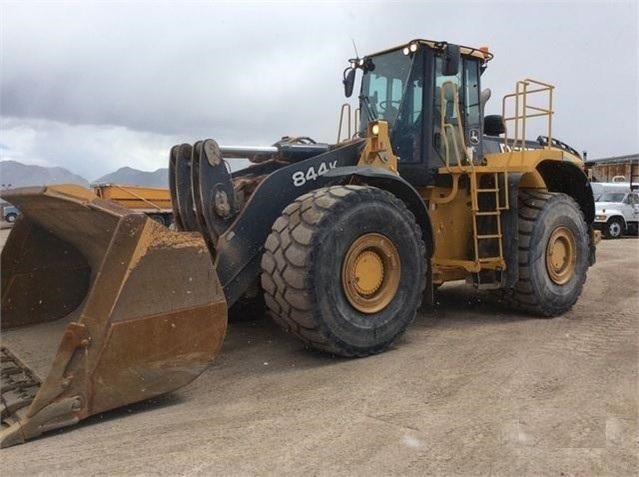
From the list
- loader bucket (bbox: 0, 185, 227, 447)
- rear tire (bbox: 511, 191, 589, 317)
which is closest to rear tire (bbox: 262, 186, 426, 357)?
loader bucket (bbox: 0, 185, 227, 447)

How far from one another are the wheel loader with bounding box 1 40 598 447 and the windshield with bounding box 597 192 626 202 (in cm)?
1387

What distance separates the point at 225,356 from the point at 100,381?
156cm

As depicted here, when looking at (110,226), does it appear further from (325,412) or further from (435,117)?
(435,117)

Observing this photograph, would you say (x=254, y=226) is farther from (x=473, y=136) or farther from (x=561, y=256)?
(x=561, y=256)

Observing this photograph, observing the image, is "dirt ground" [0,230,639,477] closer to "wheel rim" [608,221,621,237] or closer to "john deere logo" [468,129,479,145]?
"john deere logo" [468,129,479,145]

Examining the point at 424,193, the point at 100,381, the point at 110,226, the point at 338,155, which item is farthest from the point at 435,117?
the point at 100,381

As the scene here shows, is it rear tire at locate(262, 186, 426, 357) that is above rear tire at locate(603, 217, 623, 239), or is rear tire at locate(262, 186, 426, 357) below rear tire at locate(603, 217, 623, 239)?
above

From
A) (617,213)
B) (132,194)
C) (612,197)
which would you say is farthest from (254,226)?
(612,197)

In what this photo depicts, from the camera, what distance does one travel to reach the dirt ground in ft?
9.25

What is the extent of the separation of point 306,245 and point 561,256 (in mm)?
3679

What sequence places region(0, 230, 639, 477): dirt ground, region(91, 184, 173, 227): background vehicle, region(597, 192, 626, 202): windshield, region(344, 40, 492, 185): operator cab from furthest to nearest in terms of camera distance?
region(597, 192, 626, 202): windshield → region(91, 184, 173, 227): background vehicle → region(344, 40, 492, 185): operator cab → region(0, 230, 639, 477): dirt ground

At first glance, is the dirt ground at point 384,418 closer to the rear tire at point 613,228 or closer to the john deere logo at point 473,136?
the john deere logo at point 473,136

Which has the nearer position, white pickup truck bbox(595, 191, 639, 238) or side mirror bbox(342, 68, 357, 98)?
side mirror bbox(342, 68, 357, 98)

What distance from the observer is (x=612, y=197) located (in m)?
20.1
